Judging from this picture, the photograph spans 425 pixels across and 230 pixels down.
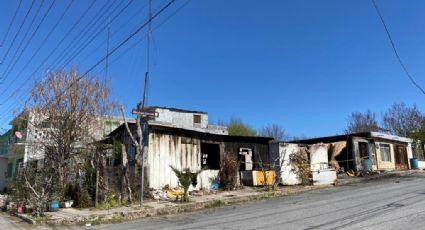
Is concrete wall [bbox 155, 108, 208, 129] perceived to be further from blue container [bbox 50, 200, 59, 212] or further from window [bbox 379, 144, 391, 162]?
blue container [bbox 50, 200, 59, 212]

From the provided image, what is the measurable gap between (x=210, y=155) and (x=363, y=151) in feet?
44.9

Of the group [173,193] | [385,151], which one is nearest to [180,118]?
[385,151]

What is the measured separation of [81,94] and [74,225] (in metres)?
8.46

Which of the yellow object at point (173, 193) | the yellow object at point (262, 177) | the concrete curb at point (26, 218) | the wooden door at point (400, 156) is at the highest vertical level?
the wooden door at point (400, 156)

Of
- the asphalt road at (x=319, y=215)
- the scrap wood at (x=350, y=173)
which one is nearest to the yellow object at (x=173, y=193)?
the asphalt road at (x=319, y=215)

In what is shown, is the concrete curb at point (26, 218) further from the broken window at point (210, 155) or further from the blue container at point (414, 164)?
the blue container at point (414, 164)

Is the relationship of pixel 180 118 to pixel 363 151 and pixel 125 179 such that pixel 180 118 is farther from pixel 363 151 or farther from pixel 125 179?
pixel 125 179

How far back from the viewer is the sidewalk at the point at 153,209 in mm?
14492

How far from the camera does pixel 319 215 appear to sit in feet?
40.8

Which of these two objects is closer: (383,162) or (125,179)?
(125,179)

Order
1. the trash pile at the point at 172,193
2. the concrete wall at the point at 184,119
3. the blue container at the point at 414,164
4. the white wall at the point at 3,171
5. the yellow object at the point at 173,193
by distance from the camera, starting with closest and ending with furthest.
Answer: the trash pile at the point at 172,193, the yellow object at the point at 173,193, the blue container at the point at 414,164, the white wall at the point at 3,171, the concrete wall at the point at 184,119

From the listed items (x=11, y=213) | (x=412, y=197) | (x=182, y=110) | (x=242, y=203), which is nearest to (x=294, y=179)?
(x=242, y=203)

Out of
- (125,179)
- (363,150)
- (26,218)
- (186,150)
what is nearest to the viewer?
(26,218)

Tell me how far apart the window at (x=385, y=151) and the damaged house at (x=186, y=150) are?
12.8m
